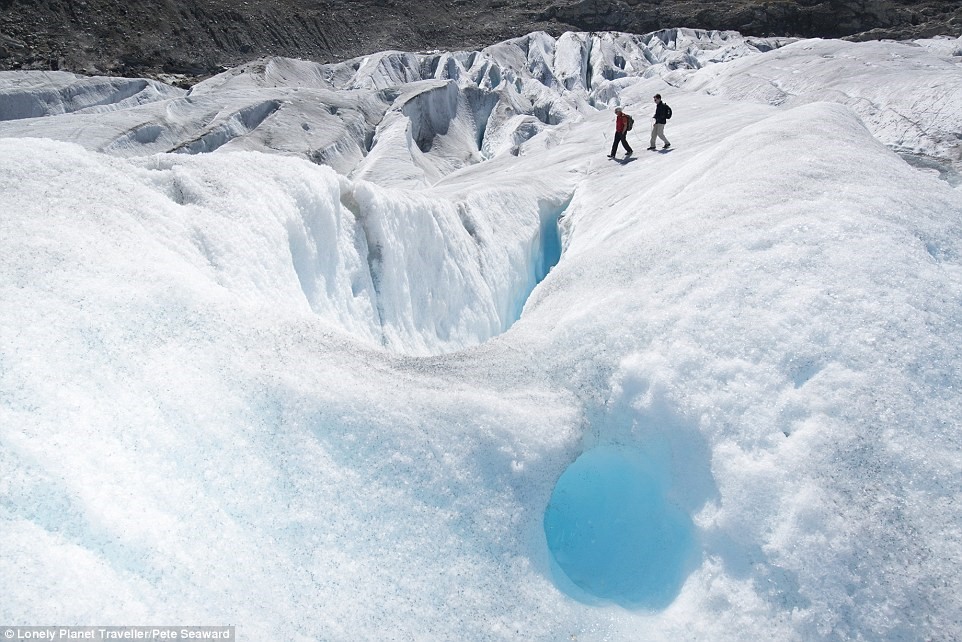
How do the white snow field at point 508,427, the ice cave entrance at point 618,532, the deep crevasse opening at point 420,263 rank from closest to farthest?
the white snow field at point 508,427 → the ice cave entrance at point 618,532 → the deep crevasse opening at point 420,263

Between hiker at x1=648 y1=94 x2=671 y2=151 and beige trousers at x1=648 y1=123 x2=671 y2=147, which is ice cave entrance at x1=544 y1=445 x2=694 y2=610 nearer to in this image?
hiker at x1=648 y1=94 x2=671 y2=151

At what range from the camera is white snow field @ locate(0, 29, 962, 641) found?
2.87m

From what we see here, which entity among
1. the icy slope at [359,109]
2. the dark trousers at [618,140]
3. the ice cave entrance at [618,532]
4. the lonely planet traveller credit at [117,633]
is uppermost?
the lonely planet traveller credit at [117,633]

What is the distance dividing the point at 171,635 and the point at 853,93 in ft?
63.6

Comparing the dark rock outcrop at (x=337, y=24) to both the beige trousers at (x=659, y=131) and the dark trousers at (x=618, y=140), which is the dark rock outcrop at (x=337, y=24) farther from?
the dark trousers at (x=618, y=140)

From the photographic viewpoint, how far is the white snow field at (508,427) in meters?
2.87

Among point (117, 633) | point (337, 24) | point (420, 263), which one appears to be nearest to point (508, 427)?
point (117, 633)

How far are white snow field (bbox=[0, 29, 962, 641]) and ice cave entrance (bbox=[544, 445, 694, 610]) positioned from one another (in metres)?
0.02

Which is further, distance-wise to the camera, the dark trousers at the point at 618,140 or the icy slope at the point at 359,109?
the icy slope at the point at 359,109

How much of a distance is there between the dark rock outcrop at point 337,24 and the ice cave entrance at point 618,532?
4385 centimetres

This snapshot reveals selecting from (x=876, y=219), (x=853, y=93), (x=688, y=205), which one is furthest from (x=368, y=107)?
(x=876, y=219)

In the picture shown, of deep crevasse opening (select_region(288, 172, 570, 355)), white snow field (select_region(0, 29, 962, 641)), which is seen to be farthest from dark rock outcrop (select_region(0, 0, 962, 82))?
white snow field (select_region(0, 29, 962, 641))

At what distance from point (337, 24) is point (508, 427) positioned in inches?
2607

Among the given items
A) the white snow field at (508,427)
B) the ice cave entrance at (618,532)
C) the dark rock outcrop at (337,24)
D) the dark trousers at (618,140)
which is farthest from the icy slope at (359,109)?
the ice cave entrance at (618,532)
